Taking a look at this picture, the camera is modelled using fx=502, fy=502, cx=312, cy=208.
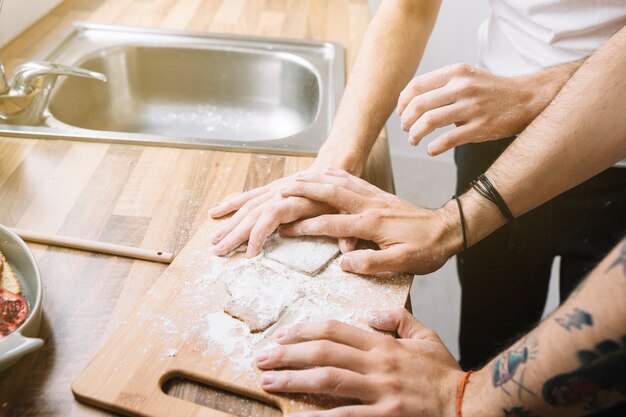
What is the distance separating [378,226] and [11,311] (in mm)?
542

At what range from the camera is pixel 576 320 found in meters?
0.51

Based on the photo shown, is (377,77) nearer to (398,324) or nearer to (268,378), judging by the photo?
(398,324)

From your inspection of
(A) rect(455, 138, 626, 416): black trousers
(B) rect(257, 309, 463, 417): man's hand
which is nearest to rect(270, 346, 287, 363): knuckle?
(B) rect(257, 309, 463, 417): man's hand

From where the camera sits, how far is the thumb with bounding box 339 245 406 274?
788 millimetres

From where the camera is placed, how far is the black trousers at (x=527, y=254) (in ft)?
3.45

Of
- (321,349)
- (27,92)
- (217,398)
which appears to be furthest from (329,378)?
(27,92)

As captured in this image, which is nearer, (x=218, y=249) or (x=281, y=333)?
(x=281, y=333)

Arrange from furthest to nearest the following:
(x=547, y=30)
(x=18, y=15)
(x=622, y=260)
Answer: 1. (x=18, y=15)
2. (x=547, y=30)
3. (x=622, y=260)

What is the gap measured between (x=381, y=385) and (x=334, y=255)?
0.25m

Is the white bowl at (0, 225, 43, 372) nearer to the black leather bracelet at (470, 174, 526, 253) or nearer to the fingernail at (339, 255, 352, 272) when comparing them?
the fingernail at (339, 255, 352, 272)

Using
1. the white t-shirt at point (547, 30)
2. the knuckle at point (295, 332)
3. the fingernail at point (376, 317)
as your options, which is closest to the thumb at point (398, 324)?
the fingernail at point (376, 317)

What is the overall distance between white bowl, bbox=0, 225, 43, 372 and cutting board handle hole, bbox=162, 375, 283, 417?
0.17 m

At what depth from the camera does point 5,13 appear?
1.37 meters

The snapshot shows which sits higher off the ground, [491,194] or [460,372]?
[491,194]
